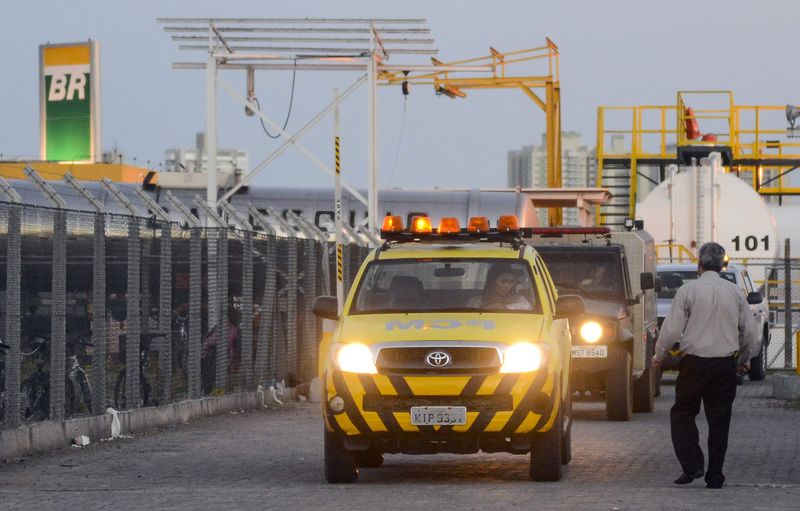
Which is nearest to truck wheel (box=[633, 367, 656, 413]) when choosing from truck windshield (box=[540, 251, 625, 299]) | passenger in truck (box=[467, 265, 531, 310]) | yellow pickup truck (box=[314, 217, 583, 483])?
truck windshield (box=[540, 251, 625, 299])

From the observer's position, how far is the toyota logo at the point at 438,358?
1325 cm

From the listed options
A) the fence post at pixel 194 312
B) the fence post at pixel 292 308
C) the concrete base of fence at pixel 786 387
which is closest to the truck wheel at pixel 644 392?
the concrete base of fence at pixel 786 387

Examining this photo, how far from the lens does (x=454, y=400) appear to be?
43.2ft

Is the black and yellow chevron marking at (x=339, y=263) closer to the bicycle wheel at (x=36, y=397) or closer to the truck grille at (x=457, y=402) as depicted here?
the bicycle wheel at (x=36, y=397)

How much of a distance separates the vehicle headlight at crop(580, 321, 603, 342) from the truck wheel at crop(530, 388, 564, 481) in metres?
7.55

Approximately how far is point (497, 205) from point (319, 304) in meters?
32.1

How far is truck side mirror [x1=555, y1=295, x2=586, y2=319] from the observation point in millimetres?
14258

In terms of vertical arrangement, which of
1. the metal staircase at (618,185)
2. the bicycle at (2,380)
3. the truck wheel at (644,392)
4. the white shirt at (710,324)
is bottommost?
the truck wheel at (644,392)

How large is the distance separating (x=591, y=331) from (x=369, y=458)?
6962 millimetres

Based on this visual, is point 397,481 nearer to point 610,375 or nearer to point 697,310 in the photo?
point 697,310

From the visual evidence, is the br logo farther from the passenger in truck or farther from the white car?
the passenger in truck

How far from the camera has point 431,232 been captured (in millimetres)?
15406

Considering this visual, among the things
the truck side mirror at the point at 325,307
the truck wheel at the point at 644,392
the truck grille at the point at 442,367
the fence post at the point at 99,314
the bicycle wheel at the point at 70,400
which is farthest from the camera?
the truck wheel at the point at 644,392

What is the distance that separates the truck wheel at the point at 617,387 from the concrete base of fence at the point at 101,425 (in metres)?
4.70
